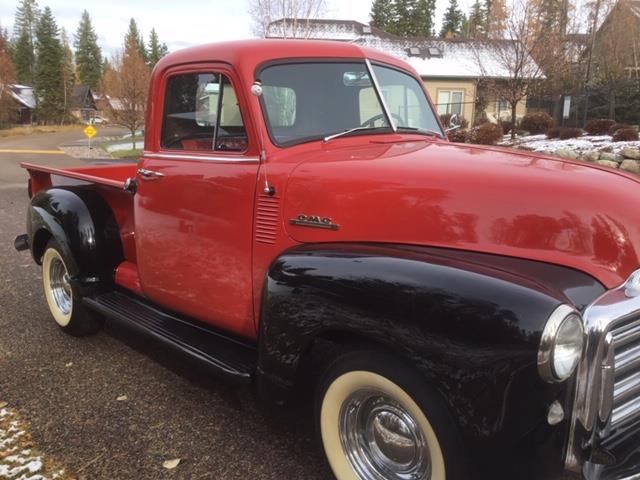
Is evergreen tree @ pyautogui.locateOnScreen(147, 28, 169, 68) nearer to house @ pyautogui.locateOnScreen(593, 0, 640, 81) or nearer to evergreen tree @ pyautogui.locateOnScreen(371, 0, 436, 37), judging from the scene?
evergreen tree @ pyautogui.locateOnScreen(371, 0, 436, 37)

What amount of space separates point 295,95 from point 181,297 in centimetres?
139

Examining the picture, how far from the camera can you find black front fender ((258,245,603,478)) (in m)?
1.81

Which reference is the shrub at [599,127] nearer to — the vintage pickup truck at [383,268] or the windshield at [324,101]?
the vintage pickup truck at [383,268]

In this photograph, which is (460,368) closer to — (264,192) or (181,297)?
(264,192)

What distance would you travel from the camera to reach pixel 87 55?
9281 centimetres

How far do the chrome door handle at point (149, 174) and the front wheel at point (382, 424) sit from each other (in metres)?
1.78

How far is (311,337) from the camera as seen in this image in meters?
2.35

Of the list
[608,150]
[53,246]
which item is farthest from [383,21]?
[53,246]

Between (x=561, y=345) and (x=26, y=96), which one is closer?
(x=561, y=345)

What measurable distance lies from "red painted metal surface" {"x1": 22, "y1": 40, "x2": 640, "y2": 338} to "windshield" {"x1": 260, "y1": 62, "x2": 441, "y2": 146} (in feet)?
0.26

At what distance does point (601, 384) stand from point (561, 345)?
221mm

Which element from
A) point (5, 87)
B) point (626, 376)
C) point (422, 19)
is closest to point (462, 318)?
point (626, 376)

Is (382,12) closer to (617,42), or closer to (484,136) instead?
(617,42)

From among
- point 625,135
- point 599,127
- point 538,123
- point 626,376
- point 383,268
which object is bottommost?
point 626,376
